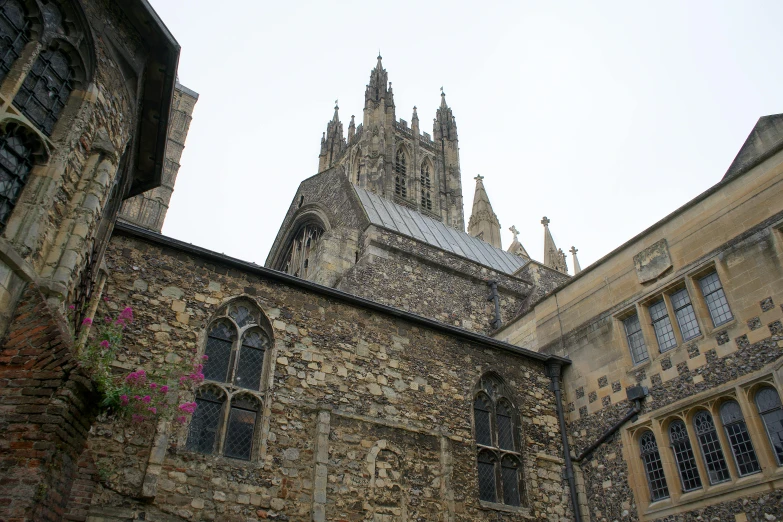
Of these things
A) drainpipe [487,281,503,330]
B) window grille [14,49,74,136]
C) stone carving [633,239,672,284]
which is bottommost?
window grille [14,49,74,136]

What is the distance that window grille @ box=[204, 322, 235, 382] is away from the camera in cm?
1043

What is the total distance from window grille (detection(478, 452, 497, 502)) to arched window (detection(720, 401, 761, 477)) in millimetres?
4218

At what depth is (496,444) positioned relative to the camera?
1265 centimetres

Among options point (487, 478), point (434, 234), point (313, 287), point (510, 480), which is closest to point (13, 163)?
point (313, 287)

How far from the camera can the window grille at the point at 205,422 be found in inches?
381

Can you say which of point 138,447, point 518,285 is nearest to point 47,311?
point 138,447

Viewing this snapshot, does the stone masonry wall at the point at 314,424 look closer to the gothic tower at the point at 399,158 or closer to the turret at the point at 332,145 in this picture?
the gothic tower at the point at 399,158

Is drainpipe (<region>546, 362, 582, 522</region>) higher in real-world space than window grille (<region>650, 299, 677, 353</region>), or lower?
lower

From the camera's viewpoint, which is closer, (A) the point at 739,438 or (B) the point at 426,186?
(A) the point at 739,438

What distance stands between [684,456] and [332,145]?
176 ft

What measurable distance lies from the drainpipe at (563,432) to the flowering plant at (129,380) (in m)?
7.72

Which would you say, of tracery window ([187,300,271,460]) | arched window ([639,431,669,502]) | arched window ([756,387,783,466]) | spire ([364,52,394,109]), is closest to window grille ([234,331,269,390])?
tracery window ([187,300,271,460])

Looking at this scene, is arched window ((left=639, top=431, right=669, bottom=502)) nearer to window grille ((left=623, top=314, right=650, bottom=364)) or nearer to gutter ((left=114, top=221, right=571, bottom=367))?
window grille ((left=623, top=314, right=650, bottom=364))

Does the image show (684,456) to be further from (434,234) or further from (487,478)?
(434,234)
